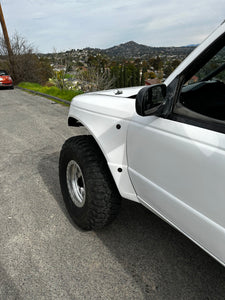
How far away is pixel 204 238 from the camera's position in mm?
1331

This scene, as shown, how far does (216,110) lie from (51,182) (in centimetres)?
255

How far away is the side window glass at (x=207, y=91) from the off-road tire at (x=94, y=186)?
3.03ft

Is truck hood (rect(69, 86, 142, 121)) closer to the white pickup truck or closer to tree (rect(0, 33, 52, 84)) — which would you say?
the white pickup truck

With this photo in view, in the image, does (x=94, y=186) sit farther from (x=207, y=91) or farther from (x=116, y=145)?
(x=207, y=91)

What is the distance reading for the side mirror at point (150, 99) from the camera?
1377 mm

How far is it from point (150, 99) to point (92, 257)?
4.71ft

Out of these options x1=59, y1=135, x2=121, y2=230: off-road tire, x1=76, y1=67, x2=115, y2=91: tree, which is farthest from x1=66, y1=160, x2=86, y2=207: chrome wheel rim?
x1=76, y1=67, x2=115, y2=91: tree

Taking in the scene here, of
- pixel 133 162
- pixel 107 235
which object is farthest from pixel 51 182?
pixel 133 162

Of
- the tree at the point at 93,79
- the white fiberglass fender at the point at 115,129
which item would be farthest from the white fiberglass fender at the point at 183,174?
the tree at the point at 93,79

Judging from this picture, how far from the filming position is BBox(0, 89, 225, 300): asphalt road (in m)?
1.81

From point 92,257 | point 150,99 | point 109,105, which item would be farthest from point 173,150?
point 92,257

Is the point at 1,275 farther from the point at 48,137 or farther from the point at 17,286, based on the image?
the point at 48,137

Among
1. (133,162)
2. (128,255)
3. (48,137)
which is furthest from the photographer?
(48,137)

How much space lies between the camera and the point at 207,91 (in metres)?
Result: 1.62
